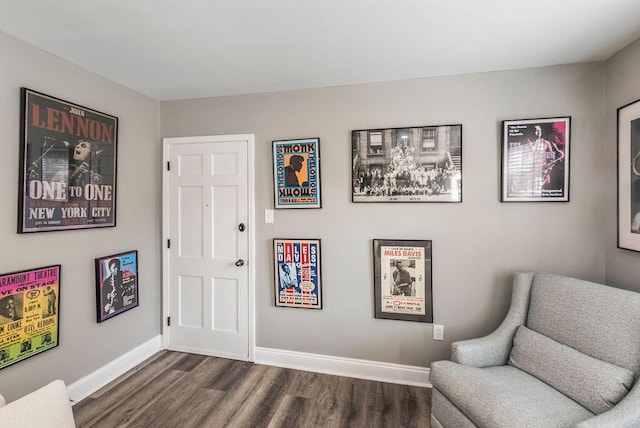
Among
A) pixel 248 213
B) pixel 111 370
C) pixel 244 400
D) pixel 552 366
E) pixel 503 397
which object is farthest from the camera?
pixel 248 213

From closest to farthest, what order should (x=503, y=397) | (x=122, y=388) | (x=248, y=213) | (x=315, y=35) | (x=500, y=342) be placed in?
(x=503, y=397) < (x=315, y=35) < (x=500, y=342) < (x=122, y=388) < (x=248, y=213)

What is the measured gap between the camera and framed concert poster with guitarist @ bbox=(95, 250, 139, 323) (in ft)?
7.87

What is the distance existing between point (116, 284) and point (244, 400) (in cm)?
141

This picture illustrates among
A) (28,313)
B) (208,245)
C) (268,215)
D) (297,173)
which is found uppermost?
(297,173)

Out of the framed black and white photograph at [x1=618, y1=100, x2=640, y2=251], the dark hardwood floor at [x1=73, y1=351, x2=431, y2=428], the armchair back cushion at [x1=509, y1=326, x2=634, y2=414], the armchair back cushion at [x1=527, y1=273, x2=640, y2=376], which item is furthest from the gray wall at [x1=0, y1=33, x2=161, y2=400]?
the framed black and white photograph at [x1=618, y1=100, x2=640, y2=251]

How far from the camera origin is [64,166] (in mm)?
2127

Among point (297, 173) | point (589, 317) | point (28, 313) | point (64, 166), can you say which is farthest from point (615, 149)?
point (28, 313)

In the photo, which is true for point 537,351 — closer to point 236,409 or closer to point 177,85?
point 236,409

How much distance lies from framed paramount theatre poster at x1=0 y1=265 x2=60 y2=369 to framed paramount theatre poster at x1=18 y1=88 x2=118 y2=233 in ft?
1.02

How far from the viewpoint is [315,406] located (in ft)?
7.18

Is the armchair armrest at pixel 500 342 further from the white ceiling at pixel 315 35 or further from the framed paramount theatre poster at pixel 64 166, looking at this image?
the framed paramount theatre poster at pixel 64 166

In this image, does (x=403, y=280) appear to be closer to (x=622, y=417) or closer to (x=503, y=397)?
(x=503, y=397)

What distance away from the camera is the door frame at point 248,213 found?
2766 millimetres

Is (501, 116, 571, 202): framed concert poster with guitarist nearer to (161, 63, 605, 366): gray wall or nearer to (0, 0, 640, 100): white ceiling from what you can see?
(161, 63, 605, 366): gray wall
